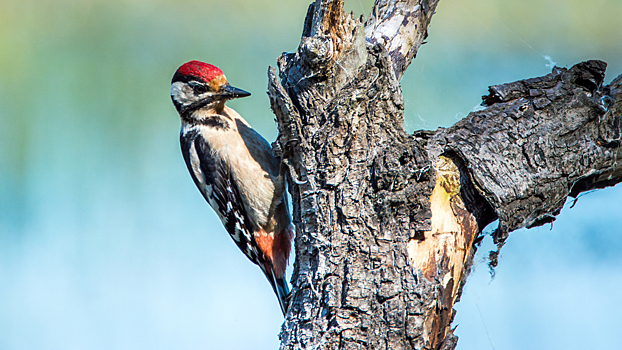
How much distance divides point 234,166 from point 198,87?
47 centimetres

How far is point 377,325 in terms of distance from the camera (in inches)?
52.1

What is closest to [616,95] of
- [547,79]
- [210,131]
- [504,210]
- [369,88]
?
[547,79]

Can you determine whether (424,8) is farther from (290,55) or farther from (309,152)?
(309,152)

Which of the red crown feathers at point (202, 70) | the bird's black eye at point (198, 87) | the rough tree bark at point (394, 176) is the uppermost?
the red crown feathers at point (202, 70)

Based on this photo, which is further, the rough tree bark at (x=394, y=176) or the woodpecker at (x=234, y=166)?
the woodpecker at (x=234, y=166)

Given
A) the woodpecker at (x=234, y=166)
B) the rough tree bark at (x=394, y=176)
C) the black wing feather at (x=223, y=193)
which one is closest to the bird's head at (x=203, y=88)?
the woodpecker at (x=234, y=166)

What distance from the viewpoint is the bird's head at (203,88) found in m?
2.31

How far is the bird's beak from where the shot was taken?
226cm

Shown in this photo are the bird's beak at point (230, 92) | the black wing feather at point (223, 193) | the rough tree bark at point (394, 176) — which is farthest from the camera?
the black wing feather at point (223, 193)

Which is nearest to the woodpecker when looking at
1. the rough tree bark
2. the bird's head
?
the bird's head

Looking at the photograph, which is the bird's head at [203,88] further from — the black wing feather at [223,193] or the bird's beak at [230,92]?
the black wing feather at [223,193]

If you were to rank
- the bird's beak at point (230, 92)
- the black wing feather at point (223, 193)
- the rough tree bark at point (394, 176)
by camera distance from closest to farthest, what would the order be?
1. the rough tree bark at point (394, 176)
2. the bird's beak at point (230, 92)
3. the black wing feather at point (223, 193)

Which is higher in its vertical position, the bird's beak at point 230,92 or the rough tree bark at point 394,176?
the bird's beak at point 230,92

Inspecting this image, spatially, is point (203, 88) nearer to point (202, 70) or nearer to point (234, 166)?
point (202, 70)
